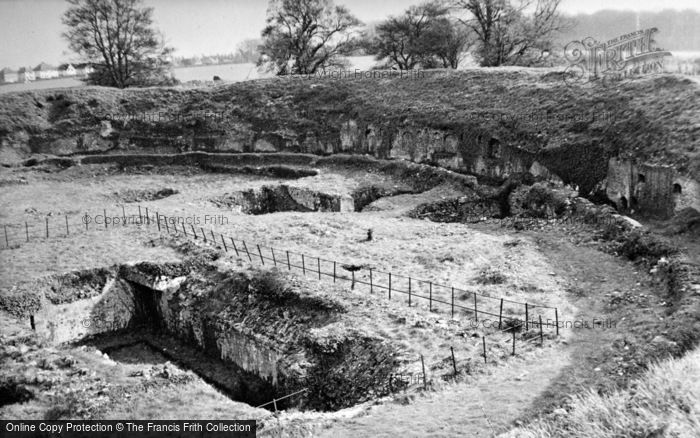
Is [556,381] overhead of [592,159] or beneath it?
beneath

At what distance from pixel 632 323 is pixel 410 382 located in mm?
5516

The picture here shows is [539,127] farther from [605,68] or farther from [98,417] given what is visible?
[98,417]

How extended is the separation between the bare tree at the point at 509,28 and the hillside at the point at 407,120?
283 inches

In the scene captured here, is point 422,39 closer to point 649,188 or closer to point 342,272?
point 649,188

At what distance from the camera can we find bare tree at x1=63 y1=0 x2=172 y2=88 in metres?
44.7

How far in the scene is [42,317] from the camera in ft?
55.0

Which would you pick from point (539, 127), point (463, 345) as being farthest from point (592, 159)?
point (463, 345)

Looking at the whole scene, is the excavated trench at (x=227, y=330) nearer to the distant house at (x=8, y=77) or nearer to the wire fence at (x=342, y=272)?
the wire fence at (x=342, y=272)

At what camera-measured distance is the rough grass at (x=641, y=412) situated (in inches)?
→ 305

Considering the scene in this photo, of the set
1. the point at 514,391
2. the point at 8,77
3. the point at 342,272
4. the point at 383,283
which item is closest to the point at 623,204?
the point at 383,283

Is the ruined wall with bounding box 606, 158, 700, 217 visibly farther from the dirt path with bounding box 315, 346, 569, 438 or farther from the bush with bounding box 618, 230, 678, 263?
the dirt path with bounding box 315, 346, 569, 438

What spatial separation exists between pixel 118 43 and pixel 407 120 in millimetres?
24609

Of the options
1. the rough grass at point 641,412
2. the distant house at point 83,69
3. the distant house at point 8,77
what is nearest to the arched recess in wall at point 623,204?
the rough grass at point 641,412

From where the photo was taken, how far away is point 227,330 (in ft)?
51.2
